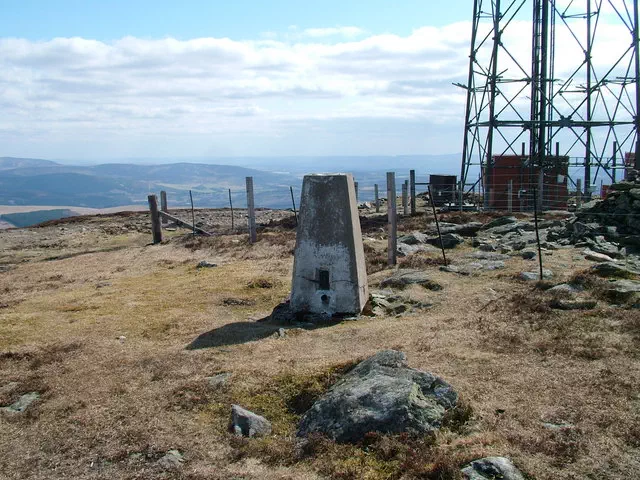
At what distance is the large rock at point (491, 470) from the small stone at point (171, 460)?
10.9ft

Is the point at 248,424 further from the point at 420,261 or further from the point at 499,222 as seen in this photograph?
the point at 499,222

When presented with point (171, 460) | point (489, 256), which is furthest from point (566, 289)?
point (171, 460)

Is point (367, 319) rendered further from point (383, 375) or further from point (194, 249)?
point (194, 249)

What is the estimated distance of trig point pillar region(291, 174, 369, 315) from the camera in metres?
12.8

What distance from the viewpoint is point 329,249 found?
1291 centimetres

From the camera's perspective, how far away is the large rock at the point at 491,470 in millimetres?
6008

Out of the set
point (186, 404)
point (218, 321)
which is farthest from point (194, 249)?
point (186, 404)

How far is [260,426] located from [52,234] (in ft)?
83.0

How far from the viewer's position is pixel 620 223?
61.4 feet

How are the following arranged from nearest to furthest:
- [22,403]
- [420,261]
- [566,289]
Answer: [22,403], [566,289], [420,261]

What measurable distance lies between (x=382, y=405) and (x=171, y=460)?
2650mm

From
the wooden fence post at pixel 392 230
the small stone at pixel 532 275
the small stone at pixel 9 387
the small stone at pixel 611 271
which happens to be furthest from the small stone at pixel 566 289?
the small stone at pixel 9 387

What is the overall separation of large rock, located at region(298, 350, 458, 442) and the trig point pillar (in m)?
4.56

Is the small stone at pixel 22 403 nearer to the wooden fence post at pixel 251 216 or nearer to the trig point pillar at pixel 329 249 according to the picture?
the trig point pillar at pixel 329 249
